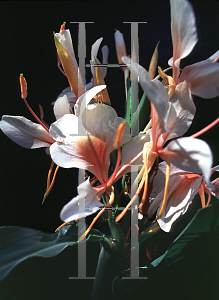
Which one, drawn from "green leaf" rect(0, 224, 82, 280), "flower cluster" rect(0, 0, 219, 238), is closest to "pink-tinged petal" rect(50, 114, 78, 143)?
"flower cluster" rect(0, 0, 219, 238)

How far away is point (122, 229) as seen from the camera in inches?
13.5

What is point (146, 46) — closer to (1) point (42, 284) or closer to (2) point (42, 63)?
(2) point (42, 63)

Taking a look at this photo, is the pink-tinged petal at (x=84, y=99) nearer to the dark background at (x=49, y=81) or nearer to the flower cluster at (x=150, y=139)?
the flower cluster at (x=150, y=139)

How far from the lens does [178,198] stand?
0.30m

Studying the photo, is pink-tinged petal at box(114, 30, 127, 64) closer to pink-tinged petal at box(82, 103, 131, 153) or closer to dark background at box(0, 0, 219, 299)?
dark background at box(0, 0, 219, 299)

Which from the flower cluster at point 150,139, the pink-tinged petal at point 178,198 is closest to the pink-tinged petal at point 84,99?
the flower cluster at point 150,139

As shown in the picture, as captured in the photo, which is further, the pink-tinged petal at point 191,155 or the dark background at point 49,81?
the dark background at point 49,81

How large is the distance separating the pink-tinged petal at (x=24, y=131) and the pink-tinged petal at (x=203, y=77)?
166 mm

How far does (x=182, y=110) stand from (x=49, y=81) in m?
0.26

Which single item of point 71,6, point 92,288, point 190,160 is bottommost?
point 92,288

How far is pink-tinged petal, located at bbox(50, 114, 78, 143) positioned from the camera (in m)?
0.29

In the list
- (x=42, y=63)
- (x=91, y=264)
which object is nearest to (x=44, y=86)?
(x=42, y=63)

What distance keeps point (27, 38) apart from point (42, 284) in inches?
13.9

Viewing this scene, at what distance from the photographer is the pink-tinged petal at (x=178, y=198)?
0.30 m
